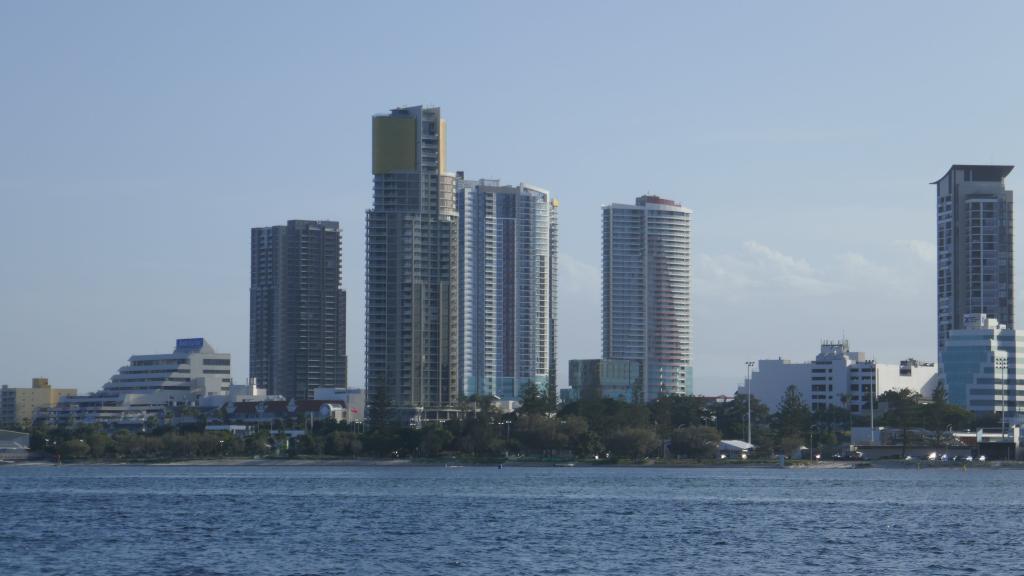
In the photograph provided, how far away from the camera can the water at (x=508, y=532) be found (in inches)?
3516

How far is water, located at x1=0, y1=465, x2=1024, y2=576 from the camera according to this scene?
89.3m

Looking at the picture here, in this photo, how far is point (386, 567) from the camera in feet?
289

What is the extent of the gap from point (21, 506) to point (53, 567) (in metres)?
63.5

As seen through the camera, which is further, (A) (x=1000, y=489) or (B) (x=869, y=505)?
(A) (x=1000, y=489)

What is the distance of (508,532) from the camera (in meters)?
113

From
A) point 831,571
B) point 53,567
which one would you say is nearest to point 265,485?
point 53,567

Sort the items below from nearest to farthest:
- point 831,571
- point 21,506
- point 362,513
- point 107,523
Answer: point 831,571
point 107,523
point 362,513
point 21,506

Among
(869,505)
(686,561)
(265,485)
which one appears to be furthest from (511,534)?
(265,485)

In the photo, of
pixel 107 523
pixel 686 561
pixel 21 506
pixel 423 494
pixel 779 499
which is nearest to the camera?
pixel 686 561

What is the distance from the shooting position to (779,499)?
160500mm

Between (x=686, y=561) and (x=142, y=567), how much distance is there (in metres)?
31.1

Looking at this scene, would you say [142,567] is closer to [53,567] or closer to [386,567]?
[53,567]

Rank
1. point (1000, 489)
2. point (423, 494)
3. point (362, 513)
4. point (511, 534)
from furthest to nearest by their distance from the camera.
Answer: point (1000, 489) < point (423, 494) < point (362, 513) < point (511, 534)

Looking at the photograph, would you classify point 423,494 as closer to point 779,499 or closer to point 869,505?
point 779,499
